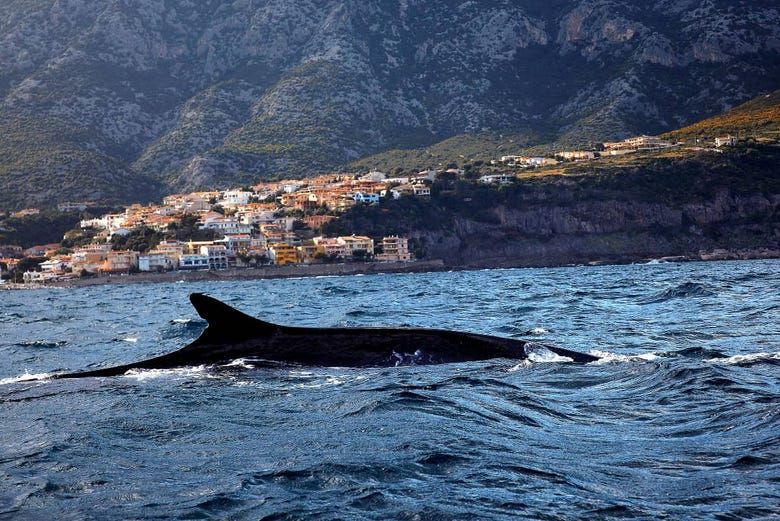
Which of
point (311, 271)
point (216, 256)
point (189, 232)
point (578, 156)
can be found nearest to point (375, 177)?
point (578, 156)

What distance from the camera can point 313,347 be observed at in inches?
775

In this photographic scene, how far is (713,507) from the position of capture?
34.7 feet

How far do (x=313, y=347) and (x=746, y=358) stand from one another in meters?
9.05

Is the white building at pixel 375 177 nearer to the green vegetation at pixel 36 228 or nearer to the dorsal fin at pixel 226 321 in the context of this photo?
the green vegetation at pixel 36 228

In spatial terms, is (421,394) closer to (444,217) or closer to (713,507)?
(713,507)

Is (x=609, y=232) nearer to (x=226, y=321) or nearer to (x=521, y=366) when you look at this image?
(x=521, y=366)

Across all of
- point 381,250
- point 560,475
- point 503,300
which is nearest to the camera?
point 560,475

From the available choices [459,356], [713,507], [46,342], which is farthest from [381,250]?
[713,507]

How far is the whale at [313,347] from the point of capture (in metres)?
19.4

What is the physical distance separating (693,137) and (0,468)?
187029mm

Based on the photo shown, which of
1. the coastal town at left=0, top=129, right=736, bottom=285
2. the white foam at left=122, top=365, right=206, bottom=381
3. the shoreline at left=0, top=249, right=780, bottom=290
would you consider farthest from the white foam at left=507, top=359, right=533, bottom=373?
the coastal town at left=0, top=129, right=736, bottom=285

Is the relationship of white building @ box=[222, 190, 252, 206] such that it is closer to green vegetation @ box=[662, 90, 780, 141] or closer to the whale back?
green vegetation @ box=[662, 90, 780, 141]

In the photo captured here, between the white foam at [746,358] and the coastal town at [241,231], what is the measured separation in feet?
404

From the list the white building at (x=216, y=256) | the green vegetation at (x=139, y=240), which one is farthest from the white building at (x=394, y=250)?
the green vegetation at (x=139, y=240)
